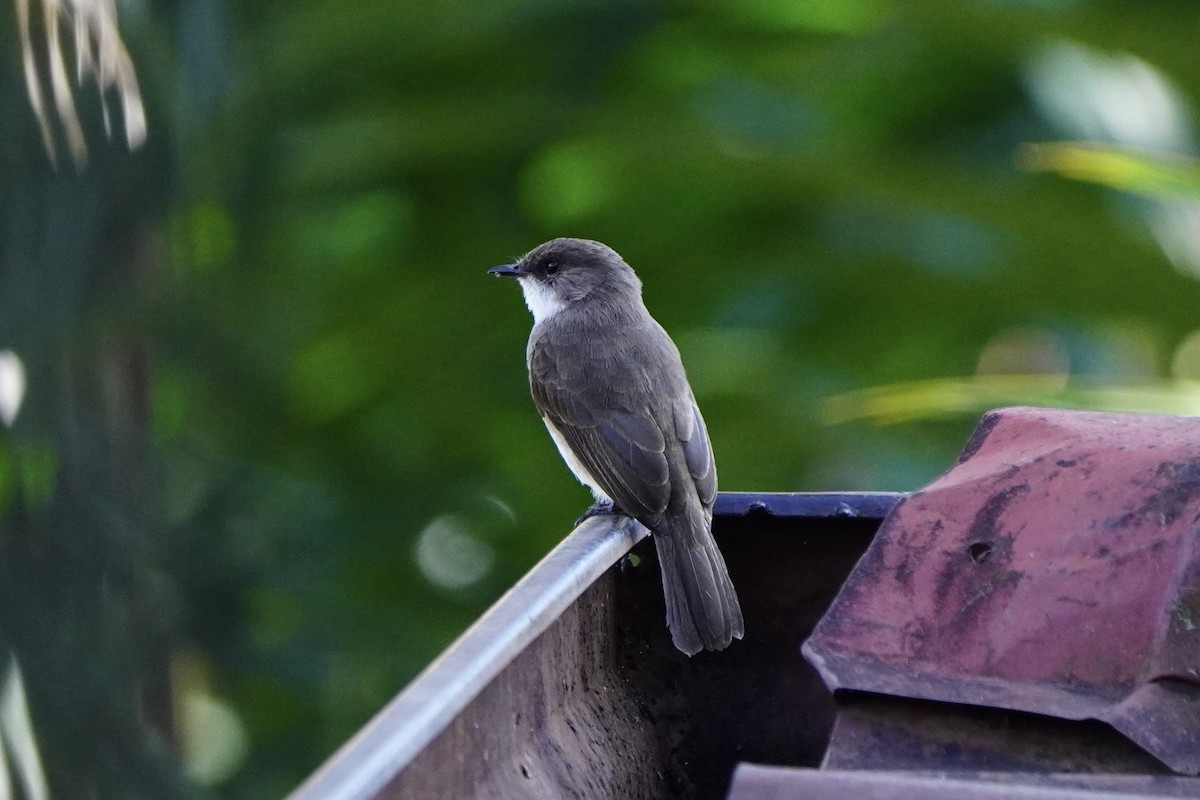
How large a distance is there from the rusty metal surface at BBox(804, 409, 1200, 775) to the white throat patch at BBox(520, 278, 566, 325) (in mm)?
3143

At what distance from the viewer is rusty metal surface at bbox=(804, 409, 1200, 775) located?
1.90m

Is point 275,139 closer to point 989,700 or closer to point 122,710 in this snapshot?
point 122,710

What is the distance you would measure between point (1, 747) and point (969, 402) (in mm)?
2488

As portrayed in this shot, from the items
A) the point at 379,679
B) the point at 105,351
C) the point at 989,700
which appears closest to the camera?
the point at 989,700

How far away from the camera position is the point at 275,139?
605 centimetres

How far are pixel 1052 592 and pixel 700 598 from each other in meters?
0.79

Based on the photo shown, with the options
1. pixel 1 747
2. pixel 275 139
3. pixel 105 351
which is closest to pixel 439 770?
pixel 1 747

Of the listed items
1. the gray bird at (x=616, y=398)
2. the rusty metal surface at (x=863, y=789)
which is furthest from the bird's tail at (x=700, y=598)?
the rusty metal surface at (x=863, y=789)

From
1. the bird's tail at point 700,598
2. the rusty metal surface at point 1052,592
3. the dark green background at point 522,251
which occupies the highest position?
the rusty metal surface at point 1052,592

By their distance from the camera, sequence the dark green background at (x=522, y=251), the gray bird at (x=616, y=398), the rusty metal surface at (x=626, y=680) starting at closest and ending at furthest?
the rusty metal surface at (x=626, y=680) < the gray bird at (x=616, y=398) < the dark green background at (x=522, y=251)

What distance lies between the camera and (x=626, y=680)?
2748mm

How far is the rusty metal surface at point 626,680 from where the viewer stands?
74.5 inches

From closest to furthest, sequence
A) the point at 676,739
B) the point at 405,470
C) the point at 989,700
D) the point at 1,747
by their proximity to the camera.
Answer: the point at 989,700 < the point at 676,739 < the point at 1,747 < the point at 405,470

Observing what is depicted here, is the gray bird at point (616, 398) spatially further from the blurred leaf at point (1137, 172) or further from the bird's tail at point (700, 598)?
the blurred leaf at point (1137, 172)
